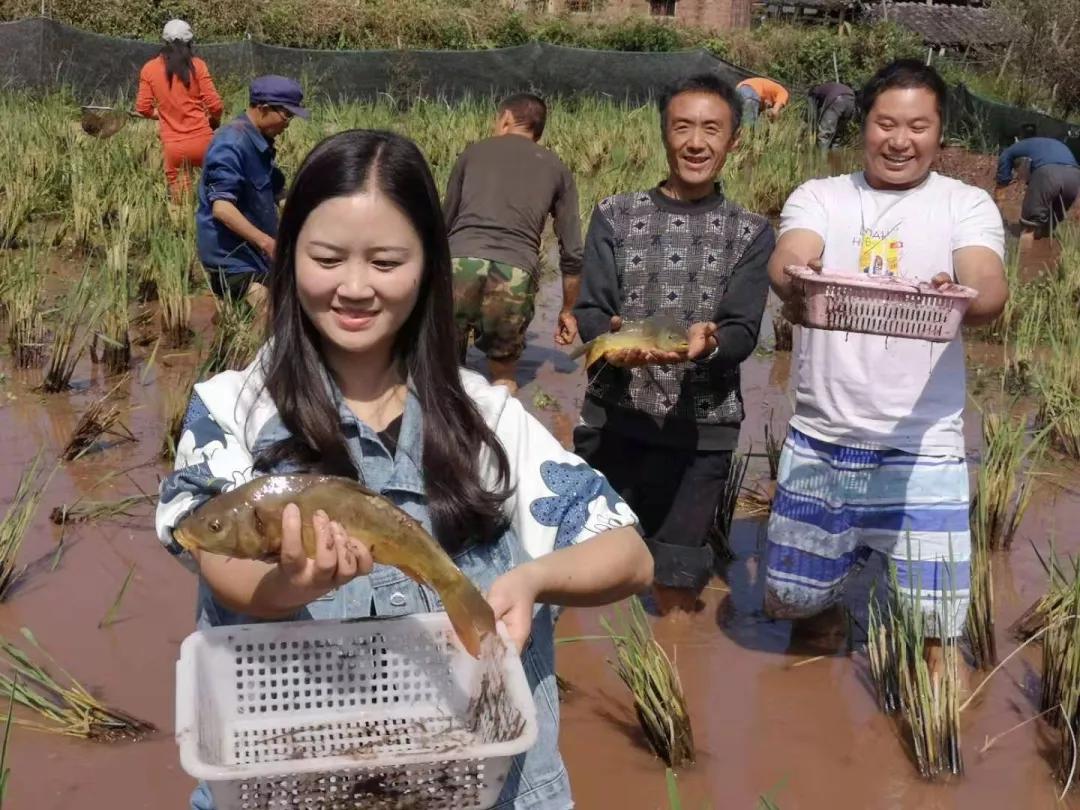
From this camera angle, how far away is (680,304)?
4.07 metres

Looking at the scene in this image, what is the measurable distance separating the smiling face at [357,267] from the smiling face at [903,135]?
79.2 inches

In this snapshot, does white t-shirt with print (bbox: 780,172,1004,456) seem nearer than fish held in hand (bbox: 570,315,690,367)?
Yes

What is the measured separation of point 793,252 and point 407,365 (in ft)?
5.80

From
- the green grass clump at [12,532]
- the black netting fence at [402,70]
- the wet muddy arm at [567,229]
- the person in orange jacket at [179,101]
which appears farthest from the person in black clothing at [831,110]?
the green grass clump at [12,532]

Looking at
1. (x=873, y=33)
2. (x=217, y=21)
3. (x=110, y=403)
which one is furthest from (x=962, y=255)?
(x=217, y=21)

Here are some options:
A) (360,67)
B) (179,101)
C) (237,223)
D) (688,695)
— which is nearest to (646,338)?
(688,695)

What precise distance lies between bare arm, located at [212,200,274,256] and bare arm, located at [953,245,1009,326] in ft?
13.9

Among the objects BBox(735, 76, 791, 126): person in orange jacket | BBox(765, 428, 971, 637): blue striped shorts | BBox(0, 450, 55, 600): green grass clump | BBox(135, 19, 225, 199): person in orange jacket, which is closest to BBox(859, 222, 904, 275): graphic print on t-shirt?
BBox(765, 428, 971, 637): blue striped shorts

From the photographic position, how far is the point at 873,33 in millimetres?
Answer: 21781

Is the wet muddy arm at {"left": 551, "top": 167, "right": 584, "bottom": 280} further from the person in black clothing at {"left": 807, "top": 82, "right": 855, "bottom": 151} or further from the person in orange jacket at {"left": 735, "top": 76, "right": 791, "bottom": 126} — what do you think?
the person in black clothing at {"left": 807, "top": 82, "right": 855, "bottom": 151}

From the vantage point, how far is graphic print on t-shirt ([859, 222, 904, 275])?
349 centimetres

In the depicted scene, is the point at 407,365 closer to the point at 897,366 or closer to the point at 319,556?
the point at 319,556

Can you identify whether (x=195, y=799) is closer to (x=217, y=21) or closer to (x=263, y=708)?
(x=263, y=708)

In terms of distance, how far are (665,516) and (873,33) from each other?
64.0 feet
